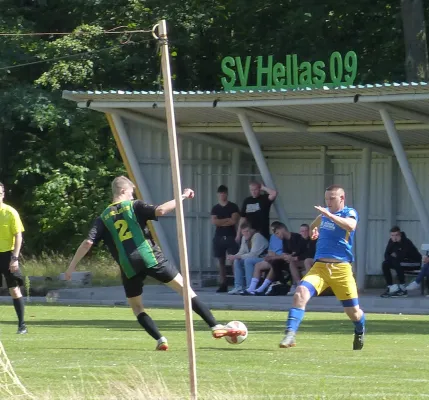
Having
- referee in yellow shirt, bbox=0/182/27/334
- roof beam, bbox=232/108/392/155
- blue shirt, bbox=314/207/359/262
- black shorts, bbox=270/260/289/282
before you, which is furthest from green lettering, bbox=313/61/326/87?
blue shirt, bbox=314/207/359/262

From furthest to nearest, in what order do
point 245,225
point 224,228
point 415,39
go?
1. point 415,39
2. point 224,228
3. point 245,225

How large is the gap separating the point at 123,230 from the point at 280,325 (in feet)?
14.5

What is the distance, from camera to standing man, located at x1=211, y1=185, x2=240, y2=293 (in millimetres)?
23375

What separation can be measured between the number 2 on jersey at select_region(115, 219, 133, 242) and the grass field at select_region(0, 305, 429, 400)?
110 cm

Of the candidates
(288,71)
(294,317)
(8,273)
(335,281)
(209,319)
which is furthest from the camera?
(288,71)

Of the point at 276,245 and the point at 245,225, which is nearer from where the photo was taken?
the point at 276,245

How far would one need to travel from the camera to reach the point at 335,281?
12.4m

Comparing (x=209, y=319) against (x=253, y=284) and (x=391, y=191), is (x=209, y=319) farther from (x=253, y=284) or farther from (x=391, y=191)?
(x=391, y=191)

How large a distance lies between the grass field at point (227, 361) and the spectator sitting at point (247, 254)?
17.5 feet

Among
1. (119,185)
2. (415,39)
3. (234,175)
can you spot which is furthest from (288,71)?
(119,185)

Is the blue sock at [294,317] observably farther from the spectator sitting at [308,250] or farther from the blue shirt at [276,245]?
the blue shirt at [276,245]

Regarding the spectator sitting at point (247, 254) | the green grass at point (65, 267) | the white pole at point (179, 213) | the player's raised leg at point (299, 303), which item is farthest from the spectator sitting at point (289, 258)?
the white pole at point (179, 213)

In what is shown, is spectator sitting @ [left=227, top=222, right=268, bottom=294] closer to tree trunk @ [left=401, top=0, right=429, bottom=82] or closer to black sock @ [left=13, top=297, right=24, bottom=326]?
black sock @ [left=13, top=297, right=24, bottom=326]

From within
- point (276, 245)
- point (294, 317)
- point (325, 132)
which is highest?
point (325, 132)
